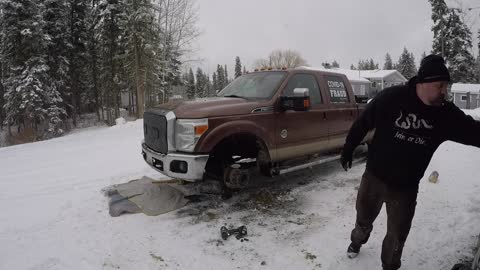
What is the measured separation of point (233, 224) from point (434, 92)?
2719 mm

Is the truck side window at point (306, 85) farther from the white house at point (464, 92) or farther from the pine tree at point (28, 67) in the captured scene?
the white house at point (464, 92)

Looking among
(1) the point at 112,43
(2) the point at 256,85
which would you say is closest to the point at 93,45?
(1) the point at 112,43

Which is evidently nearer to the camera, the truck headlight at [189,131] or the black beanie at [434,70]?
the black beanie at [434,70]

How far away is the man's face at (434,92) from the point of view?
2299 mm

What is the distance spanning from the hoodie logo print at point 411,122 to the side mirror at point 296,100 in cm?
204

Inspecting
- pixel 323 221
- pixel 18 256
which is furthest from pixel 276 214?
pixel 18 256

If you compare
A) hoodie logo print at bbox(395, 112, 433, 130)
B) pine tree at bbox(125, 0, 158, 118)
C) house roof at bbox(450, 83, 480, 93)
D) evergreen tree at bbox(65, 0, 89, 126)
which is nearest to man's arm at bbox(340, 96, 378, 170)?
hoodie logo print at bbox(395, 112, 433, 130)

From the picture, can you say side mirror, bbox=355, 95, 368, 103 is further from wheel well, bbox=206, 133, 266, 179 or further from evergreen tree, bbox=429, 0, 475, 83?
evergreen tree, bbox=429, 0, 475, 83

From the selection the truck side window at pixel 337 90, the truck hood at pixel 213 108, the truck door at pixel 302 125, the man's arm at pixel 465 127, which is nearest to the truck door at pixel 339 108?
the truck side window at pixel 337 90

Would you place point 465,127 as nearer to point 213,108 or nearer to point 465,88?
point 213,108

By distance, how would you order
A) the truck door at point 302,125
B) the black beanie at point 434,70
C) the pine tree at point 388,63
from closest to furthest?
the black beanie at point 434,70 → the truck door at point 302,125 → the pine tree at point 388,63

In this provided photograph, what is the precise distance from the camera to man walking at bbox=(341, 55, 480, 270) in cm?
238

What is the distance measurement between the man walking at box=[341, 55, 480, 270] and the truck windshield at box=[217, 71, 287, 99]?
2236mm

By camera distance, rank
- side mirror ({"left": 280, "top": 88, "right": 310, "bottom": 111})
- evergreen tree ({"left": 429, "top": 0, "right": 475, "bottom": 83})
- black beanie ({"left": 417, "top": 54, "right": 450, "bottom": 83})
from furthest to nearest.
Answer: evergreen tree ({"left": 429, "top": 0, "right": 475, "bottom": 83}) < side mirror ({"left": 280, "top": 88, "right": 310, "bottom": 111}) < black beanie ({"left": 417, "top": 54, "right": 450, "bottom": 83})
